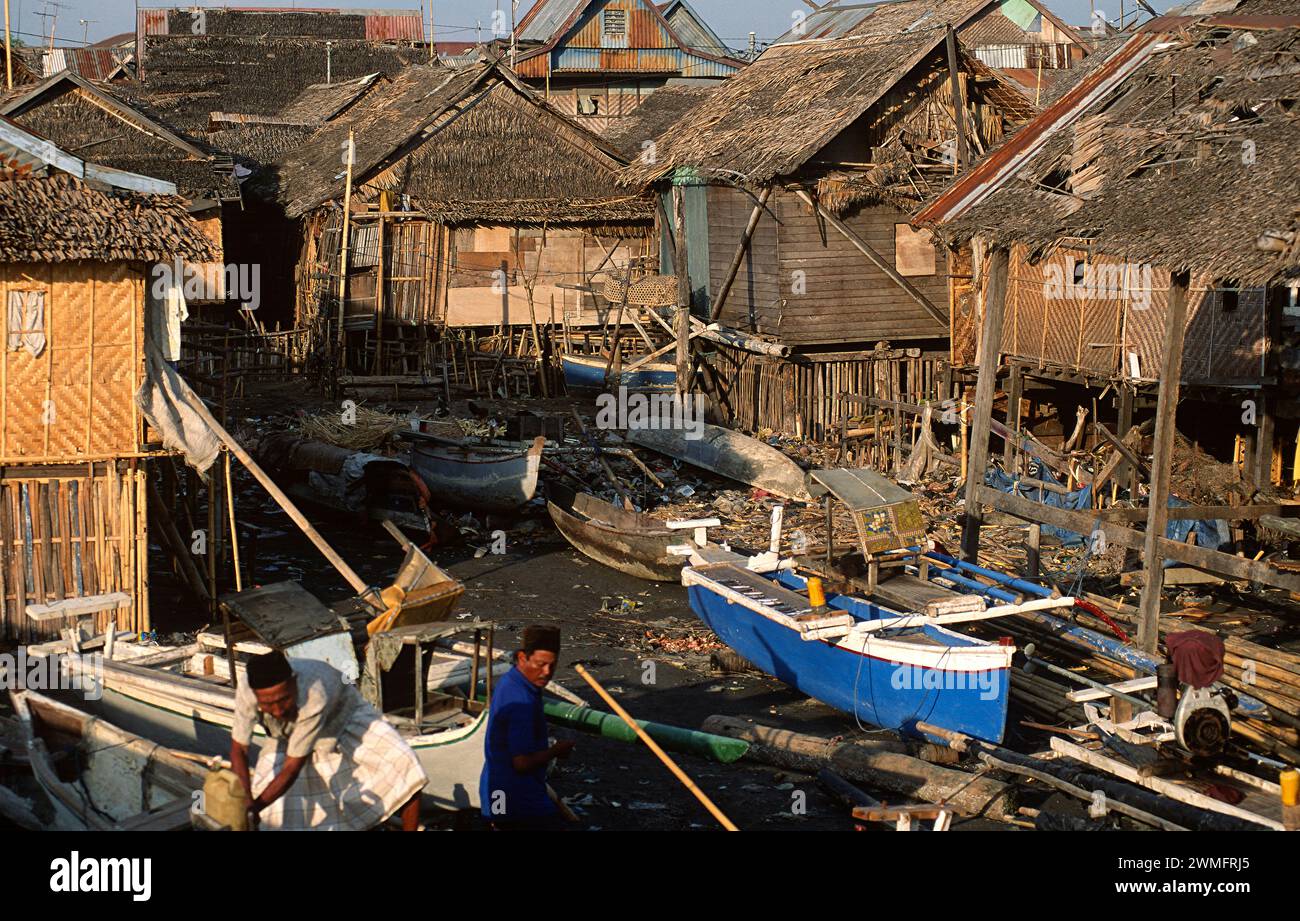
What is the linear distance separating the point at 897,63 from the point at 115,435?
46.4 feet

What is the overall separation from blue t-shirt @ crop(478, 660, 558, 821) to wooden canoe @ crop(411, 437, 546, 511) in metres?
11.6

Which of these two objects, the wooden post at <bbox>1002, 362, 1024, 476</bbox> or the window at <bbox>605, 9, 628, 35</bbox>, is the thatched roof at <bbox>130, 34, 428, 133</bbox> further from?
the wooden post at <bbox>1002, 362, 1024, 476</bbox>

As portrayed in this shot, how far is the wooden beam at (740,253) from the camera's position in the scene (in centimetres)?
2377

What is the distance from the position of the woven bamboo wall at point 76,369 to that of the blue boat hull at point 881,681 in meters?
6.16

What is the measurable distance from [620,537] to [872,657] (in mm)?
6145

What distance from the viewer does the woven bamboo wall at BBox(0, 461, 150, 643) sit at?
45.0 feet

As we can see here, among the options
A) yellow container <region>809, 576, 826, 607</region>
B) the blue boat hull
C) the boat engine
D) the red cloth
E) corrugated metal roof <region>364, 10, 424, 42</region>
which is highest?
corrugated metal roof <region>364, 10, 424, 42</region>

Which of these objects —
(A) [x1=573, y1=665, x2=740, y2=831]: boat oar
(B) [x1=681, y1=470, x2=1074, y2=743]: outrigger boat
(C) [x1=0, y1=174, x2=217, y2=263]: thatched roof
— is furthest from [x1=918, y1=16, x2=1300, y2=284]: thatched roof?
(C) [x1=0, y1=174, x2=217, y2=263]: thatched roof

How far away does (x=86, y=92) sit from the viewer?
28.3 m

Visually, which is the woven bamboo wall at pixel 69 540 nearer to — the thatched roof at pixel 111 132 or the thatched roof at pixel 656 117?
the thatched roof at pixel 111 132

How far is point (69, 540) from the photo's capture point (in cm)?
1393

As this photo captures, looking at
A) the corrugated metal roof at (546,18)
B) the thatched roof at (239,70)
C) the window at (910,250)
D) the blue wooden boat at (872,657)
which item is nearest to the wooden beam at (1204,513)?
the blue wooden boat at (872,657)

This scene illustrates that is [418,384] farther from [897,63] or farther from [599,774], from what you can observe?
[599,774]

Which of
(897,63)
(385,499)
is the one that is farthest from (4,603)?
(897,63)
